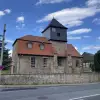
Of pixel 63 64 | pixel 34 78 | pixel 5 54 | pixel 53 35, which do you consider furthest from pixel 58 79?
pixel 5 54

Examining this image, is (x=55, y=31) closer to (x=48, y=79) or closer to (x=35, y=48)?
(x=35, y=48)

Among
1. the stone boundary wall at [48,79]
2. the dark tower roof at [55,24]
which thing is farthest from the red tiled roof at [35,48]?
the stone boundary wall at [48,79]

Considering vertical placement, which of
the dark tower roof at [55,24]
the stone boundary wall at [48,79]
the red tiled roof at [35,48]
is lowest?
the stone boundary wall at [48,79]

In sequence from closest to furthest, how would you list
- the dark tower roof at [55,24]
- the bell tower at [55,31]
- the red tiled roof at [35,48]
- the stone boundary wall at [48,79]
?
the stone boundary wall at [48,79]
the red tiled roof at [35,48]
the bell tower at [55,31]
the dark tower roof at [55,24]

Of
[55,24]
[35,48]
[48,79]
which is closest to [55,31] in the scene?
[55,24]

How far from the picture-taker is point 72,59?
139 ft

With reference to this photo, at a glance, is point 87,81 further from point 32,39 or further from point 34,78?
point 32,39

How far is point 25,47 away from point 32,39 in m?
2.57

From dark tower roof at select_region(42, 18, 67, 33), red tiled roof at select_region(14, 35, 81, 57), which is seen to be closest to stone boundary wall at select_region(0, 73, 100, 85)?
red tiled roof at select_region(14, 35, 81, 57)

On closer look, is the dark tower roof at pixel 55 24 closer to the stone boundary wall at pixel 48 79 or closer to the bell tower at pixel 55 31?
the bell tower at pixel 55 31

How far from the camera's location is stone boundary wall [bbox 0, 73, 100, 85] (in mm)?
25455

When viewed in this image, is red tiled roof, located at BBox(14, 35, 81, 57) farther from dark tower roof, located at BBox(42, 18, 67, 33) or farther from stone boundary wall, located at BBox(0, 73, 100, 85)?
stone boundary wall, located at BBox(0, 73, 100, 85)

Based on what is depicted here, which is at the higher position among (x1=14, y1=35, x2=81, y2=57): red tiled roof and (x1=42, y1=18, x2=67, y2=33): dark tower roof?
(x1=42, y1=18, x2=67, y2=33): dark tower roof

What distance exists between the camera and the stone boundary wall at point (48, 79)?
25.5 m
